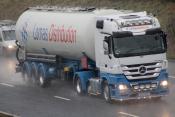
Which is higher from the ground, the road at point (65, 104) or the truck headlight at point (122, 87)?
the truck headlight at point (122, 87)

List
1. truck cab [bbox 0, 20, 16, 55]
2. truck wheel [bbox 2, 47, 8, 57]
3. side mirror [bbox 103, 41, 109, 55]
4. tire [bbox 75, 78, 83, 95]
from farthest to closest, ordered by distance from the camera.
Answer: truck wheel [bbox 2, 47, 8, 57], truck cab [bbox 0, 20, 16, 55], tire [bbox 75, 78, 83, 95], side mirror [bbox 103, 41, 109, 55]

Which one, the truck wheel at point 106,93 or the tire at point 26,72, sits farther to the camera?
the tire at point 26,72

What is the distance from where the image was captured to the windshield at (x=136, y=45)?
2523 centimetres

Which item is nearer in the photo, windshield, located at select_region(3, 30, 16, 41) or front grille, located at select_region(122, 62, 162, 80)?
front grille, located at select_region(122, 62, 162, 80)

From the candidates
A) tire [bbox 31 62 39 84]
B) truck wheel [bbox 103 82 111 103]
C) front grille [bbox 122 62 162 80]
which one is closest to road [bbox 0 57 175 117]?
truck wheel [bbox 103 82 111 103]

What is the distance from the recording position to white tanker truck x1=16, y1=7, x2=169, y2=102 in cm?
2523

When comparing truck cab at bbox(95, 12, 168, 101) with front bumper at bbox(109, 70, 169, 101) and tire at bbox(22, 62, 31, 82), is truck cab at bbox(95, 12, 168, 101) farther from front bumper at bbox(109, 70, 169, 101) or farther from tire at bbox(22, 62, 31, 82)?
tire at bbox(22, 62, 31, 82)

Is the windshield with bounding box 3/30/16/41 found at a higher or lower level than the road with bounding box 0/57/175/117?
higher

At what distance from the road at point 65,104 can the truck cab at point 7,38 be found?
1516cm

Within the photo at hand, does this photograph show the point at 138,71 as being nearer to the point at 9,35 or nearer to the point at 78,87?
the point at 78,87

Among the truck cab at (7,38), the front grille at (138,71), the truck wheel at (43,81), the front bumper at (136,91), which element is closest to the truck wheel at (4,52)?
the truck cab at (7,38)

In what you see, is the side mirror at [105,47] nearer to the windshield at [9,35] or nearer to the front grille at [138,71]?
the front grille at [138,71]

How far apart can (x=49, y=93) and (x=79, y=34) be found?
3671 mm

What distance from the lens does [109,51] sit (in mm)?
25344
